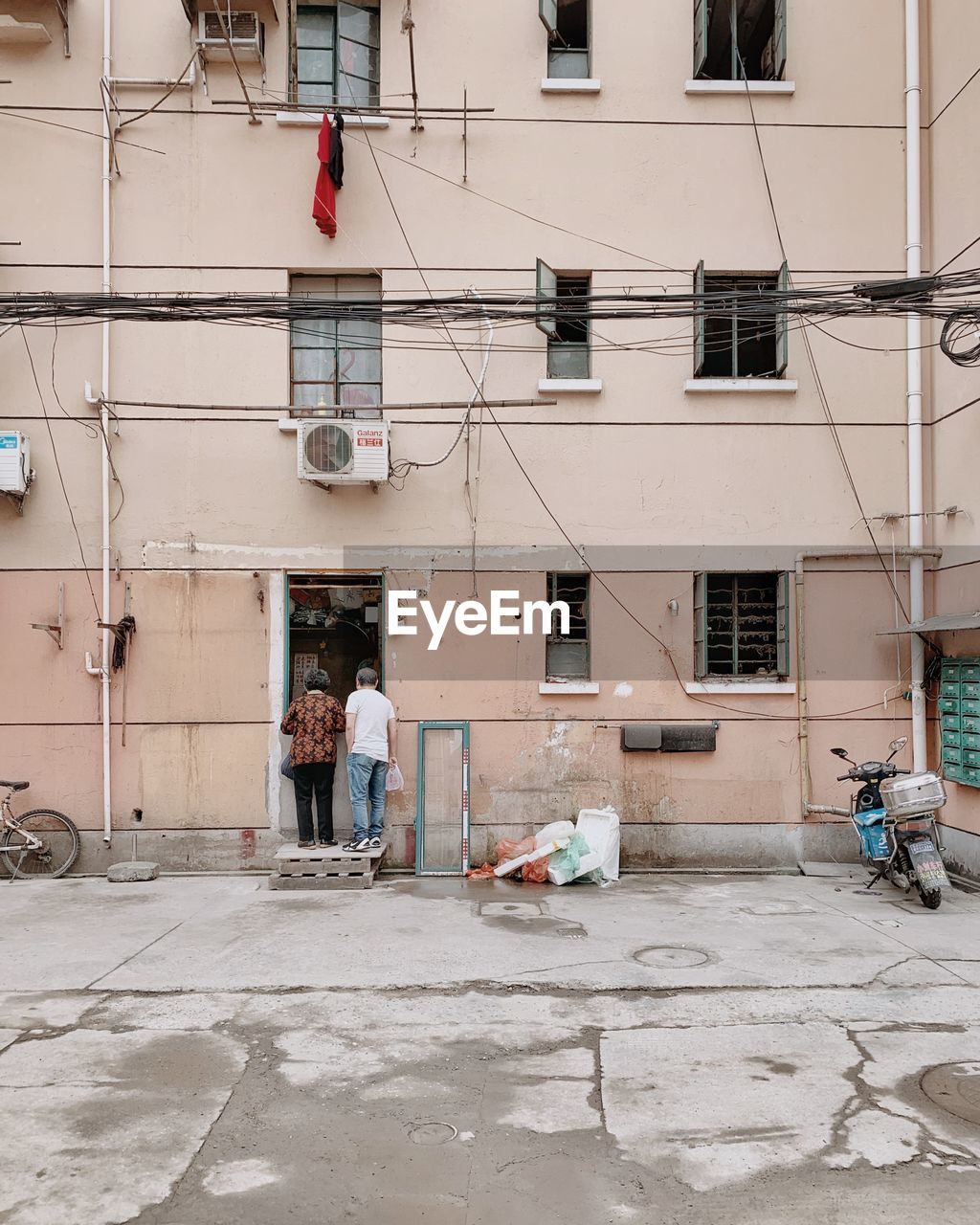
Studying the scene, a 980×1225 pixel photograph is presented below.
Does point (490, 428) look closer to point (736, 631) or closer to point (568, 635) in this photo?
point (568, 635)

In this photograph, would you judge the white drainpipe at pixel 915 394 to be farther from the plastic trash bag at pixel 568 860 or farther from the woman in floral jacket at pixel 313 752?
the woman in floral jacket at pixel 313 752

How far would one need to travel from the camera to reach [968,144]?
902 cm

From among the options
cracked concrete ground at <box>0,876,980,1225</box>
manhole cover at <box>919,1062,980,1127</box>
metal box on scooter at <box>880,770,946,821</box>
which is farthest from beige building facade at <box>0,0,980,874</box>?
manhole cover at <box>919,1062,980,1127</box>

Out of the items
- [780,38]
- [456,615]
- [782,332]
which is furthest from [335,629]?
[780,38]

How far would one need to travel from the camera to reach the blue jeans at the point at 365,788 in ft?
29.8

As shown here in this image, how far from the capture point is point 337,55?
9883 millimetres

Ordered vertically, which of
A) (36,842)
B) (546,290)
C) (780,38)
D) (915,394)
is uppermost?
(780,38)

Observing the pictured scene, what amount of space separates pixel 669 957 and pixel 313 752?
157 inches

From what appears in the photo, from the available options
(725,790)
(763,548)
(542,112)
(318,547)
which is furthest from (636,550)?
(542,112)

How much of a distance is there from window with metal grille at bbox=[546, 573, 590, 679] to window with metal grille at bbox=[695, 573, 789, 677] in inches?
50.1

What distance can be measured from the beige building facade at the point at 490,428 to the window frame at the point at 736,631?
4 centimetres

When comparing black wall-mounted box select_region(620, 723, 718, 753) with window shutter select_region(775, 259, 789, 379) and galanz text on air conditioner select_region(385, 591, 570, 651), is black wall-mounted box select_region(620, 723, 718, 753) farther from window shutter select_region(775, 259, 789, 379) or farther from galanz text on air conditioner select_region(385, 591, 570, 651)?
window shutter select_region(775, 259, 789, 379)

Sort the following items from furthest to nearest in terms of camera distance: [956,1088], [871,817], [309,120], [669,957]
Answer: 1. [309,120]
2. [871,817]
3. [669,957]
4. [956,1088]

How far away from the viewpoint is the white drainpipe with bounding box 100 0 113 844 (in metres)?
9.37
